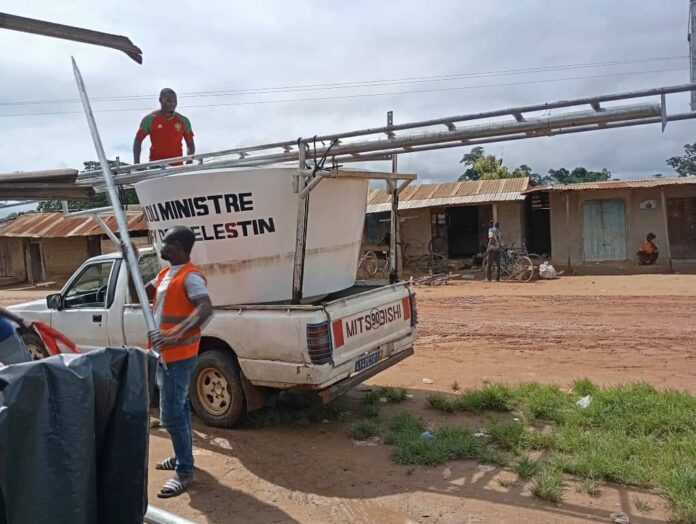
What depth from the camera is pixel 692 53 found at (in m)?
3.30

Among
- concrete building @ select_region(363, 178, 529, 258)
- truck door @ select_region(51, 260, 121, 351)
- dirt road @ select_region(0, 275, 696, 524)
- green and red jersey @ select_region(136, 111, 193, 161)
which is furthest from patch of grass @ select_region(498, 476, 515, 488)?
concrete building @ select_region(363, 178, 529, 258)

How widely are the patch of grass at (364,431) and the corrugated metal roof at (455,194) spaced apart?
15778 millimetres

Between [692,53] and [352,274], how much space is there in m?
3.86

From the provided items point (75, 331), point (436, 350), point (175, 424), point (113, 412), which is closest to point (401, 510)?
point (175, 424)

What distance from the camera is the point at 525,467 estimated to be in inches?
170

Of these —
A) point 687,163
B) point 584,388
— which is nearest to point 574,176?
point 687,163

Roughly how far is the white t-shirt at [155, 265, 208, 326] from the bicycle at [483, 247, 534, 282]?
14.7 m

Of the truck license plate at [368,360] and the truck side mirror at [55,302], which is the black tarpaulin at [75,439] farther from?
the truck side mirror at [55,302]

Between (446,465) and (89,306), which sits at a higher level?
(89,306)

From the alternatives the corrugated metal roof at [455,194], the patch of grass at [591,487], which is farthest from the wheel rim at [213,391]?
the corrugated metal roof at [455,194]

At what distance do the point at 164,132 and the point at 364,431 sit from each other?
4115mm

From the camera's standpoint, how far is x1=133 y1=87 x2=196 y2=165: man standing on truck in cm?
688

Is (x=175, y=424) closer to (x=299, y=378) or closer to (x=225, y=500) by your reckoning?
(x=225, y=500)

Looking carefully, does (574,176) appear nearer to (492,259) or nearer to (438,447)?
(492,259)
